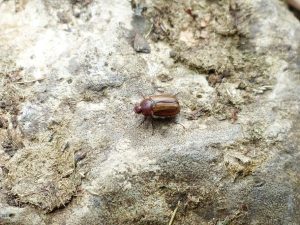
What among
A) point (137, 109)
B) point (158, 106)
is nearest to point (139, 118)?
point (137, 109)

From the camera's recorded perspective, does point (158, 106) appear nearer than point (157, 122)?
Yes

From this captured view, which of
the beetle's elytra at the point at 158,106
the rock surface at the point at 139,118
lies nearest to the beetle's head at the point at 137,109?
the beetle's elytra at the point at 158,106

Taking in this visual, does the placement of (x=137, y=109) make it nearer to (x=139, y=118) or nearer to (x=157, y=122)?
(x=139, y=118)

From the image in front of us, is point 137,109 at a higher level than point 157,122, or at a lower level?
higher

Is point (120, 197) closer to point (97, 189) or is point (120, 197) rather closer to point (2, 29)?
point (97, 189)

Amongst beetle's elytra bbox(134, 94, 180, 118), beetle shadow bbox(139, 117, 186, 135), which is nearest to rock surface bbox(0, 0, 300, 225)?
beetle shadow bbox(139, 117, 186, 135)

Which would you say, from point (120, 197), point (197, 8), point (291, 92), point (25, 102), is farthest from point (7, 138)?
point (291, 92)
